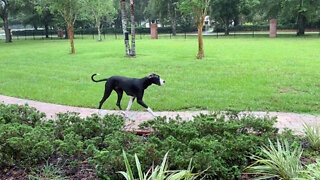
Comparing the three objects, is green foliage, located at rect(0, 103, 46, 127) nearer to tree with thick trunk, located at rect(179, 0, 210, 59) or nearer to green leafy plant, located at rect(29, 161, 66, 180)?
green leafy plant, located at rect(29, 161, 66, 180)

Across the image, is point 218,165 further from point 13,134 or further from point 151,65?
point 151,65

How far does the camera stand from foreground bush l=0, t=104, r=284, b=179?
292 cm

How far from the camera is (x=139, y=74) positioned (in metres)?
9.71

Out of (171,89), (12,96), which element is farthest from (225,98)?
(12,96)

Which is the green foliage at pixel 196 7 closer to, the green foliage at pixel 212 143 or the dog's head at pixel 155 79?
the dog's head at pixel 155 79

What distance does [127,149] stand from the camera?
11.1 feet

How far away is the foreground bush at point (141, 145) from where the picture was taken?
292cm

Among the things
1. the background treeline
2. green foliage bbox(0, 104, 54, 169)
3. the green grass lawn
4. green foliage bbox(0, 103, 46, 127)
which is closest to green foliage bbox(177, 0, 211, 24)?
the green grass lawn

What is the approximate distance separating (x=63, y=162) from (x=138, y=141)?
3.21ft

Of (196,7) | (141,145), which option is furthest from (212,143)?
(196,7)

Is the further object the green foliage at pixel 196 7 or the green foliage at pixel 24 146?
the green foliage at pixel 196 7

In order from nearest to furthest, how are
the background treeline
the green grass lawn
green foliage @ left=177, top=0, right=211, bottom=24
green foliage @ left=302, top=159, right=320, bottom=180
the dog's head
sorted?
1. green foliage @ left=302, top=159, right=320, bottom=180
2. the dog's head
3. the green grass lawn
4. green foliage @ left=177, top=0, right=211, bottom=24
5. the background treeline

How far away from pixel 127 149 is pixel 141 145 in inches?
6.9

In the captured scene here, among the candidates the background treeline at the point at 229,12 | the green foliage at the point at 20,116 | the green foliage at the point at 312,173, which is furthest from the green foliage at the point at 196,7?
the green foliage at the point at 312,173
